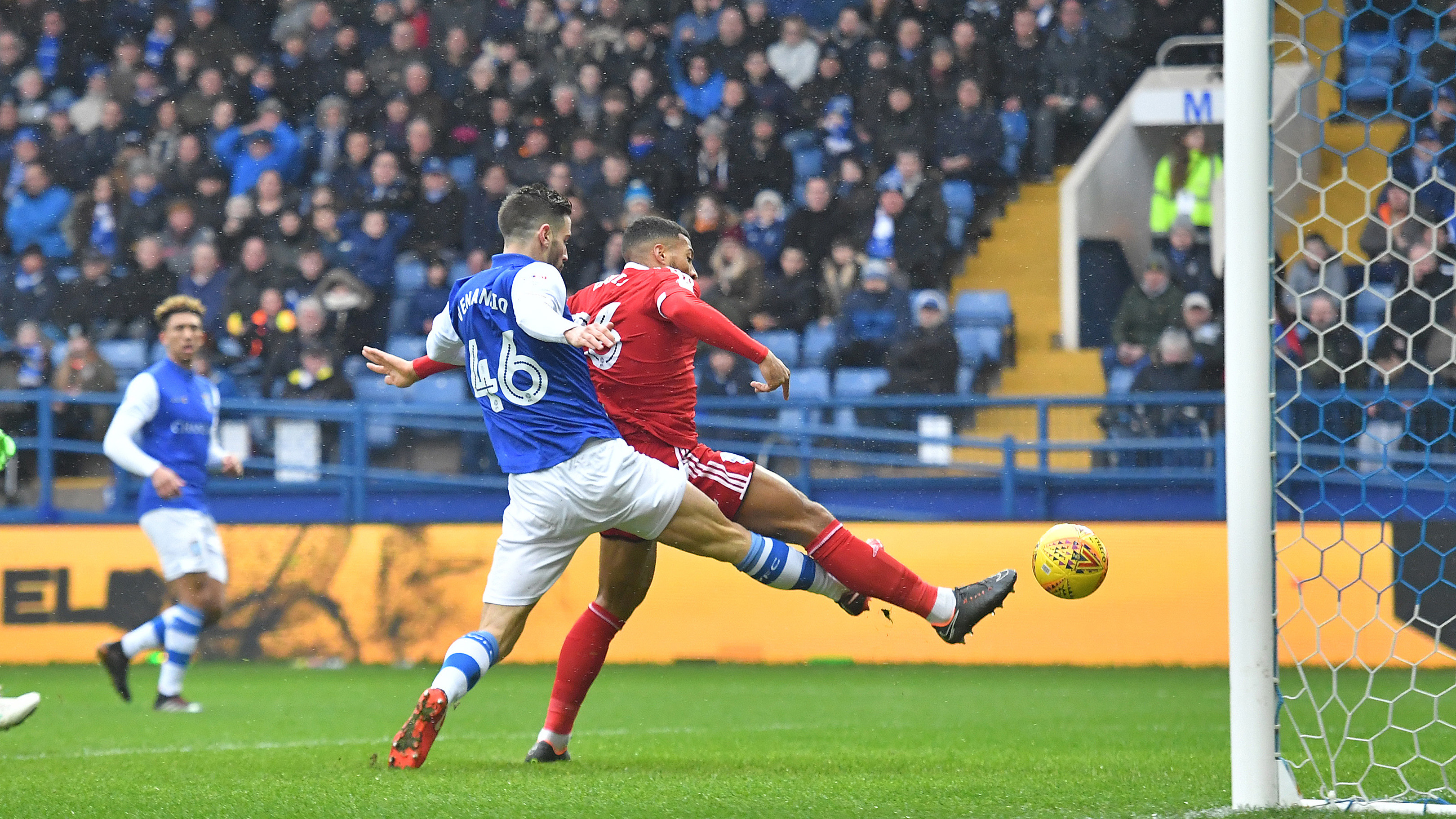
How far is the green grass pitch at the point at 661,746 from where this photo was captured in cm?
409

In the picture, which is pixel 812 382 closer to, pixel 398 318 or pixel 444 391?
pixel 444 391

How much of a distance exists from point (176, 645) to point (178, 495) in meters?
0.75

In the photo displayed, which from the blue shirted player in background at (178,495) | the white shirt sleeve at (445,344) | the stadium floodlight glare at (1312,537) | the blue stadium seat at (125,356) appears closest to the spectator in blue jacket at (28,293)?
the blue stadium seat at (125,356)

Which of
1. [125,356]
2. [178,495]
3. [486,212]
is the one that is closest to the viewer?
[178,495]

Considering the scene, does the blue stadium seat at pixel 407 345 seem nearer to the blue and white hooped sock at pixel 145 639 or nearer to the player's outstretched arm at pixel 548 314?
the blue and white hooped sock at pixel 145 639

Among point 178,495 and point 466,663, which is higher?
point 178,495

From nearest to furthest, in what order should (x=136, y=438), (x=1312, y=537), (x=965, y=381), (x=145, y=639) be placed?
(x=136, y=438) → (x=145, y=639) → (x=1312, y=537) → (x=965, y=381)

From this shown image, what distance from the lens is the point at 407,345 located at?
38.9 feet

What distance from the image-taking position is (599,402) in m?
5.03

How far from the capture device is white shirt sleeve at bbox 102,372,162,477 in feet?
24.9

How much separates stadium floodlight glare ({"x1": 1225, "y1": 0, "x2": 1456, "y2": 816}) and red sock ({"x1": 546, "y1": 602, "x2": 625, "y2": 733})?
1.99 m

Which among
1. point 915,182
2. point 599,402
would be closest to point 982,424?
point 915,182

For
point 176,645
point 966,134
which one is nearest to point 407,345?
point 176,645

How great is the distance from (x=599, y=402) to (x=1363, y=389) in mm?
6230
